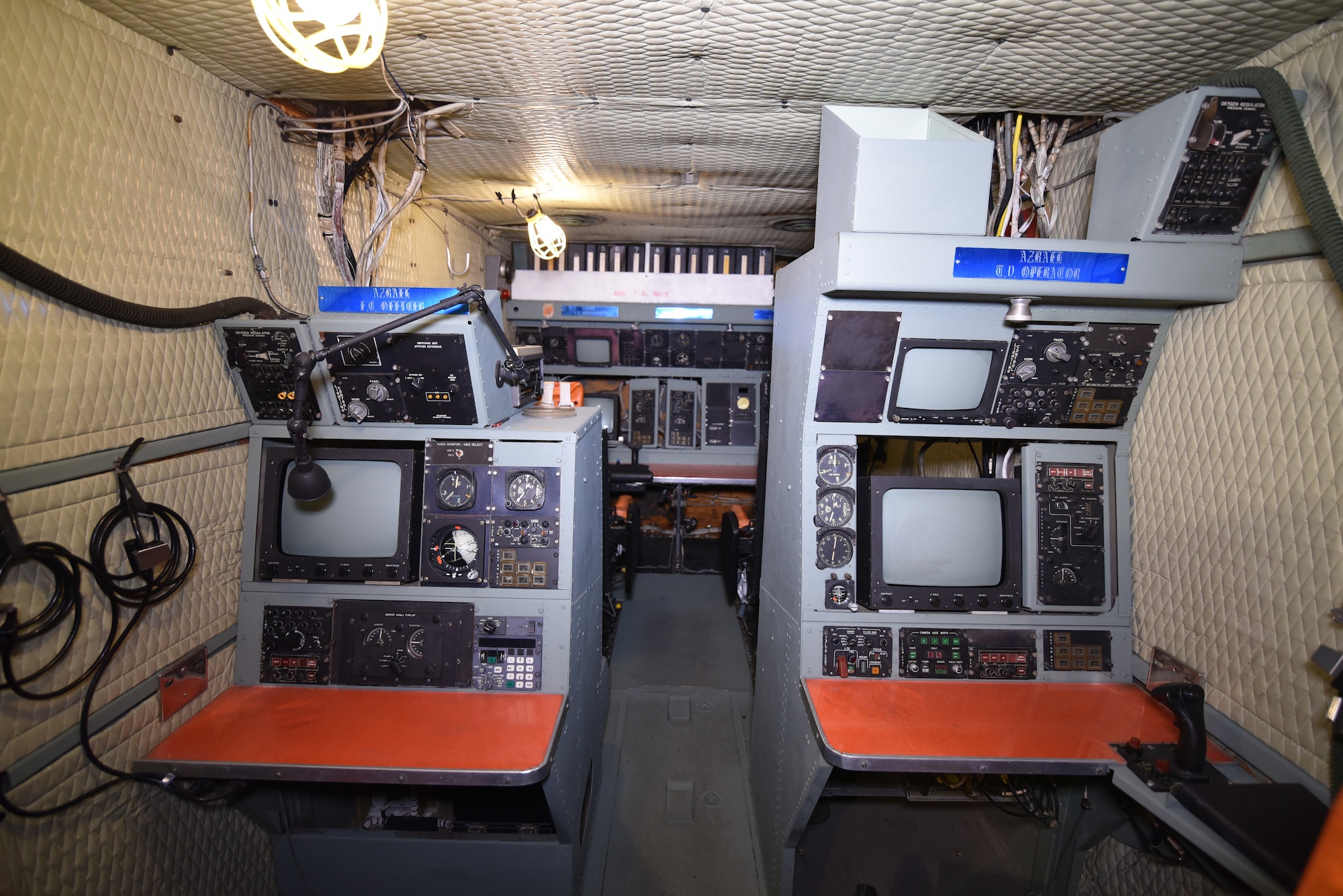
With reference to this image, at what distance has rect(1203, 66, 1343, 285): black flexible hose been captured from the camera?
5.11ft

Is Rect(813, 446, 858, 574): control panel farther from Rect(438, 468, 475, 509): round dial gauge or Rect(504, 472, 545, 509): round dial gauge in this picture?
Rect(438, 468, 475, 509): round dial gauge

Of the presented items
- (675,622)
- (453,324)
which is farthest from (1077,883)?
(453,324)

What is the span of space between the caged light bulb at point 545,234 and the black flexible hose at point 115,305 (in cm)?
196

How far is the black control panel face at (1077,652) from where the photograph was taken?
2.34 m

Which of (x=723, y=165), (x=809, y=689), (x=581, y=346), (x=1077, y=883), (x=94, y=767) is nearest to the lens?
(x=94, y=767)

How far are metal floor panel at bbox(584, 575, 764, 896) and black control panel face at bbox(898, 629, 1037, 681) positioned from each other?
1313 millimetres

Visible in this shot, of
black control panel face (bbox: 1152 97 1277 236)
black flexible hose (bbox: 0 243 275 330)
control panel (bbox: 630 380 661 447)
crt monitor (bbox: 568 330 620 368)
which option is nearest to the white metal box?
black control panel face (bbox: 1152 97 1277 236)

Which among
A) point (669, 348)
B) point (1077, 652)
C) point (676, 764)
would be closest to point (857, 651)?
point (1077, 652)

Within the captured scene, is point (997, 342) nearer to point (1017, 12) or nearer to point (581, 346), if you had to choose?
point (1017, 12)

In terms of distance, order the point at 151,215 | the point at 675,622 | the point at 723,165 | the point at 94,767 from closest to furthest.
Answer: the point at 94,767 < the point at 151,215 < the point at 723,165 < the point at 675,622

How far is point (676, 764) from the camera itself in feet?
10.9

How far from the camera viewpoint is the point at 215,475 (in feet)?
7.14

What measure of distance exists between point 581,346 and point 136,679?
13.9ft

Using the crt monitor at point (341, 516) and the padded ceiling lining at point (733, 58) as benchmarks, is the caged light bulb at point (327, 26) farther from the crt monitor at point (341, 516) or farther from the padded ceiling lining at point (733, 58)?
the crt monitor at point (341, 516)
